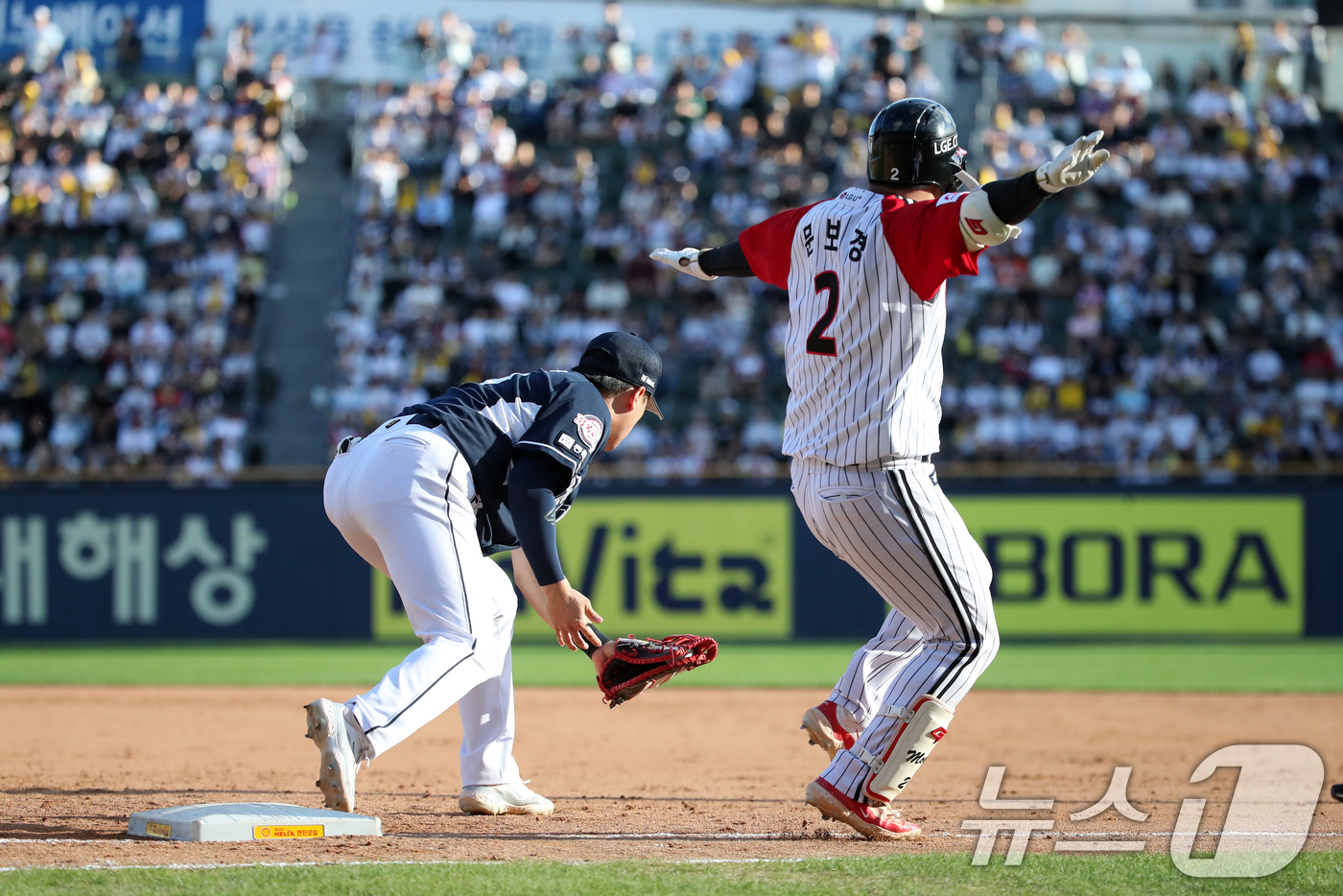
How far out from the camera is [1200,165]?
19.6 meters

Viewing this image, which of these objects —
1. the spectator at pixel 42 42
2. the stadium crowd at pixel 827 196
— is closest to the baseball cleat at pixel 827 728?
the stadium crowd at pixel 827 196

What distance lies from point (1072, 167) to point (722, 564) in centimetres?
1026

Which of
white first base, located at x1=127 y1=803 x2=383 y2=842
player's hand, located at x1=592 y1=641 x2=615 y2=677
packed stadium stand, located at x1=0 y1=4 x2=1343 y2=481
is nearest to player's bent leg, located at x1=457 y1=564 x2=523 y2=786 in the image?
player's hand, located at x1=592 y1=641 x2=615 y2=677

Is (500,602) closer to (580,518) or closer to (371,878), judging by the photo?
(371,878)

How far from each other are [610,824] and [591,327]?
13.1 m

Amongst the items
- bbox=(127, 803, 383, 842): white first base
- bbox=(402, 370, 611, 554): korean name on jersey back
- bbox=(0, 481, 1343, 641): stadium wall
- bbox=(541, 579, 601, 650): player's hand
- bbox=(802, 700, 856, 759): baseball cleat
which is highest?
bbox=(402, 370, 611, 554): korean name on jersey back

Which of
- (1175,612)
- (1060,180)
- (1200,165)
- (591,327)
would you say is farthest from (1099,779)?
(1200,165)

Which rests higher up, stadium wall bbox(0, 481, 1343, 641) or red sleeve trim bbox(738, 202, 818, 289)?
red sleeve trim bbox(738, 202, 818, 289)

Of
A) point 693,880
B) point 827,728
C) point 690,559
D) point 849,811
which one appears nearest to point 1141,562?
point 690,559

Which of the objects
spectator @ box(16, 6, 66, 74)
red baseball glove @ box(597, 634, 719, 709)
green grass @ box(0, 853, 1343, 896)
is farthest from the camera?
spectator @ box(16, 6, 66, 74)

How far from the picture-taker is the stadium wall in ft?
45.4

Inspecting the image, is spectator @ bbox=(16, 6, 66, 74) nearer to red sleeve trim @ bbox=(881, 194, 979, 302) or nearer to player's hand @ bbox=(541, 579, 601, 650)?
player's hand @ bbox=(541, 579, 601, 650)

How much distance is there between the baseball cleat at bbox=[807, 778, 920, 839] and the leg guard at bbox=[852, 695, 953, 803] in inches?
3.3

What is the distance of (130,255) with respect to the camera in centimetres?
1875
